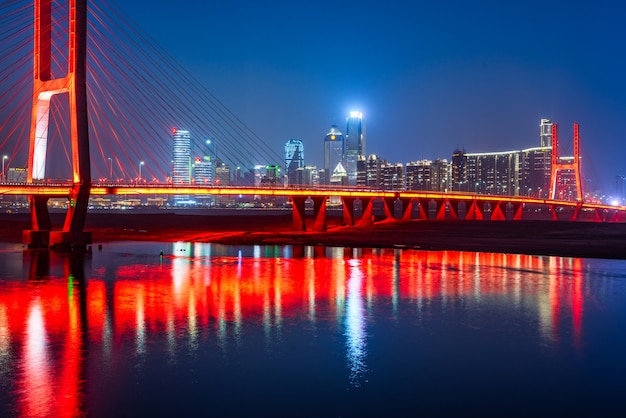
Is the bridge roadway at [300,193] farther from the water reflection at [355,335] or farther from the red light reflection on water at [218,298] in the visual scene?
the water reflection at [355,335]

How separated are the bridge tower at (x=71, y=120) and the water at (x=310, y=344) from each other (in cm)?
1102

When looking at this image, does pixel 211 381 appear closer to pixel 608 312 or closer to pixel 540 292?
pixel 608 312

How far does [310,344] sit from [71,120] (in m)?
27.7

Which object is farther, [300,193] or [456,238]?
[300,193]

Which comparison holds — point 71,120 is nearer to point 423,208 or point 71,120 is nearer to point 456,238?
point 456,238

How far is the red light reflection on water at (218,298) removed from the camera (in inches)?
504

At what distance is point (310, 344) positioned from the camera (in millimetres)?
14117

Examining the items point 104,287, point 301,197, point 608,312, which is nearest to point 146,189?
point 301,197

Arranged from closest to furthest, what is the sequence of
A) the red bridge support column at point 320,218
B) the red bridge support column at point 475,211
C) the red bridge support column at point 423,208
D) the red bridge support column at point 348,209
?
the red bridge support column at point 320,218 → the red bridge support column at point 348,209 → the red bridge support column at point 423,208 → the red bridge support column at point 475,211

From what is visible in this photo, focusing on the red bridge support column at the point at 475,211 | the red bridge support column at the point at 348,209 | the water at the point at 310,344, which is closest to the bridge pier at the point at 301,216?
the red bridge support column at the point at 348,209

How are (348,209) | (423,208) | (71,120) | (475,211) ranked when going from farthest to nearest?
1. (475,211)
2. (423,208)
3. (348,209)
4. (71,120)

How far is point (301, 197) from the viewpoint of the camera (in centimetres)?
6122

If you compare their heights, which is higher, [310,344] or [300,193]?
[300,193]

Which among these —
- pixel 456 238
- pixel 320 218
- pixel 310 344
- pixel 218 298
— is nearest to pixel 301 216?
pixel 320 218
